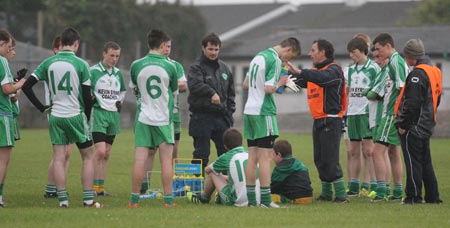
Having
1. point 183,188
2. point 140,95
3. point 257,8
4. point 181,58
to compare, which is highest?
point 257,8

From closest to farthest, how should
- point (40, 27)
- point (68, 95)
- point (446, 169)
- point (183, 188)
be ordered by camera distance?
point (68, 95)
point (183, 188)
point (446, 169)
point (40, 27)

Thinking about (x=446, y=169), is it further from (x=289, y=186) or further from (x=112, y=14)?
(x=112, y=14)

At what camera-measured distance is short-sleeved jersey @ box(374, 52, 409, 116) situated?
1411 cm

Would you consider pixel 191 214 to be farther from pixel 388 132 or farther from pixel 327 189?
pixel 388 132

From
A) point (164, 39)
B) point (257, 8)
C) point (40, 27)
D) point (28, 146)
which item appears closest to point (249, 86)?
point (164, 39)

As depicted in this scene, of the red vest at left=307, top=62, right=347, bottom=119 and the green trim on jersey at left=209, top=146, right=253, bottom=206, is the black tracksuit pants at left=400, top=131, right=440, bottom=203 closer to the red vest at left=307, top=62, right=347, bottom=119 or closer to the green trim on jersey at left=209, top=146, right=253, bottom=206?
the red vest at left=307, top=62, right=347, bottom=119

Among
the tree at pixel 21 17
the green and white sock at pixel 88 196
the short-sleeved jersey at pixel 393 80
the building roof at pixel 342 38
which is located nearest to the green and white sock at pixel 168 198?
the green and white sock at pixel 88 196

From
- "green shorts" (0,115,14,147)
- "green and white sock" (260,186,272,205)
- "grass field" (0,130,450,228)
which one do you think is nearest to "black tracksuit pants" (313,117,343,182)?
"grass field" (0,130,450,228)

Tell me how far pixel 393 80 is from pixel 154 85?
11.7 feet

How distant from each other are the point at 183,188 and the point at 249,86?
8.07 feet

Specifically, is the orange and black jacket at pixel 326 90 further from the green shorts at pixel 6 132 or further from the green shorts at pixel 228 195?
the green shorts at pixel 6 132

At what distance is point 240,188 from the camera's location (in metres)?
13.5

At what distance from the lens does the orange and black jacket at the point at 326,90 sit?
542 inches

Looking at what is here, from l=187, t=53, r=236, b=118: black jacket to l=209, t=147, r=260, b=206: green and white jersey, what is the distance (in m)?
1.64
